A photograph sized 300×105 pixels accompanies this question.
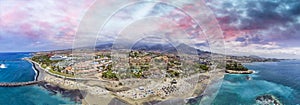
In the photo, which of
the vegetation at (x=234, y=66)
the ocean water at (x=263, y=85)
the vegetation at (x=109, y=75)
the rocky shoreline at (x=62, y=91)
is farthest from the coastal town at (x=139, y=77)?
the vegetation at (x=234, y=66)

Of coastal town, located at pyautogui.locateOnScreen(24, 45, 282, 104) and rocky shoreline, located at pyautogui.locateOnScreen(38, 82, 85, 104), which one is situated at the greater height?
coastal town, located at pyautogui.locateOnScreen(24, 45, 282, 104)

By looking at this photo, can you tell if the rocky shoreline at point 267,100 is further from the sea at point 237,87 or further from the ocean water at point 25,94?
the ocean water at point 25,94

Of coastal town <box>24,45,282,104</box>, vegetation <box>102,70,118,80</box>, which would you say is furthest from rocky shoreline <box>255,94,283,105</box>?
vegetation <box>102,70,118,80</box>

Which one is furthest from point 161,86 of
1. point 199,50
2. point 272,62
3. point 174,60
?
point 272,62

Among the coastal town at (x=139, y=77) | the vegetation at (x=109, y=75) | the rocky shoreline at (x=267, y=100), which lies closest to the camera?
the coastal town at (x=139, y=77)

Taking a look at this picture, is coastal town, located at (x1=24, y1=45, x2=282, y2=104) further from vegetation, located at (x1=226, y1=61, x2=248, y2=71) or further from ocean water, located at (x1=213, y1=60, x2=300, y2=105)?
vegetation, located at (x1=226, y1=61, x2=248, y2=71)

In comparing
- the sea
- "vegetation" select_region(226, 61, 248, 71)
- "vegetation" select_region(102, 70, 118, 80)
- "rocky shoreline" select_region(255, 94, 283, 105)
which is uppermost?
"vegetation" select_region(226, 61, 248, 71)

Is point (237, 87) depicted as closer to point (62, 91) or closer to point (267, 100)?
point (267, 100)

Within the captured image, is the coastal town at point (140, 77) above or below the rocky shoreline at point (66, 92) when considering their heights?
above

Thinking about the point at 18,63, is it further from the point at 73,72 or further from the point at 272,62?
the point at 272,62
